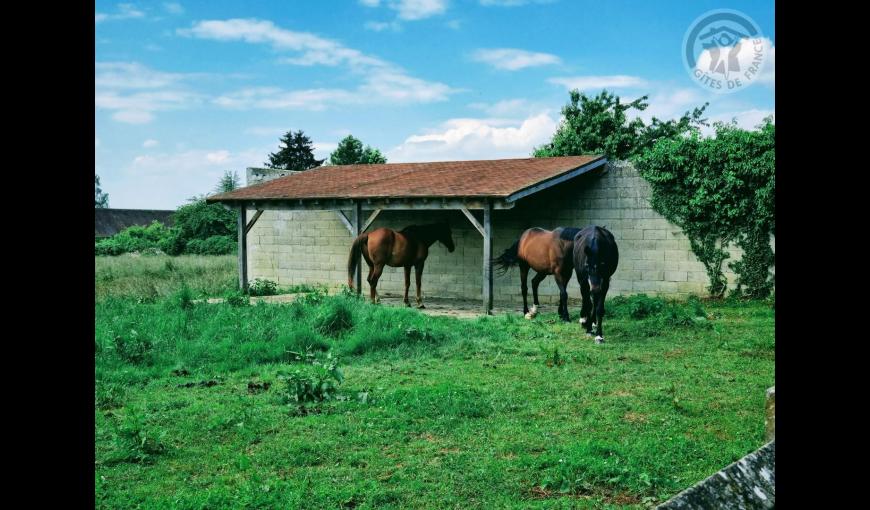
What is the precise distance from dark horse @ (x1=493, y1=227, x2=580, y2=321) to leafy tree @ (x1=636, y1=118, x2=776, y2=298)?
3660 mm

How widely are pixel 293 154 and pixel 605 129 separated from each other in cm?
2958

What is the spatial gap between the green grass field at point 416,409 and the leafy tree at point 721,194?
125 inches

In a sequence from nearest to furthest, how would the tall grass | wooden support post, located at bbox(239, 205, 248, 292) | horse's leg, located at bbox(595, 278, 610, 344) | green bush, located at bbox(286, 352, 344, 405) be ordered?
A: 1. green bush, located at bbox(286, 352, 344, 405)
2. horse's leg, located at bbox(595, 278, 610, 344)
3. the tall grass
4. wooden support post, located at bbox(239, 205, 248, 292)

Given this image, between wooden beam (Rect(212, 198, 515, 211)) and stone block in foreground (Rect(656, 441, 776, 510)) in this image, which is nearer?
stone block in foreground (Rect(656, 441, 776, 510))

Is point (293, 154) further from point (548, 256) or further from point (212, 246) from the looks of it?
point (548, 256)

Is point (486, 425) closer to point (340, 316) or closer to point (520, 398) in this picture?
point (520, 398)

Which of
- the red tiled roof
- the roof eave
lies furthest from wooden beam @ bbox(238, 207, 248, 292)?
the roof eave

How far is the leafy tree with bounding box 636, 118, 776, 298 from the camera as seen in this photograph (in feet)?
45.0

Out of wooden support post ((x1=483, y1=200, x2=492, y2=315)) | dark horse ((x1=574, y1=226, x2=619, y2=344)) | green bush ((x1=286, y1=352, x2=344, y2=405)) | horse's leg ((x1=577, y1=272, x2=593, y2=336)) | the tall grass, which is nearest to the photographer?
green bush ((x1=286, y1=352, x2=344, y2=405))

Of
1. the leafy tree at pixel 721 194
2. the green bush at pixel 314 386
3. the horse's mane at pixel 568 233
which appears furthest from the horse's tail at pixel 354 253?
the green bush at pixel 314 386

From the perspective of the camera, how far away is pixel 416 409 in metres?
6.11

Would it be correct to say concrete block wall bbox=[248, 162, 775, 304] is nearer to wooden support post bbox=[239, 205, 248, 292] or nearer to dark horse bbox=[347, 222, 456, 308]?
dark horse bbox=[347, 222, 456, 308]

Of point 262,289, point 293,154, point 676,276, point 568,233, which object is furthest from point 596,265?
point 293,154

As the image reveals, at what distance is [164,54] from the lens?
4494cm
